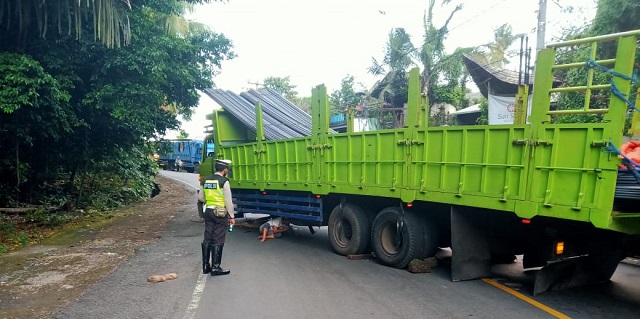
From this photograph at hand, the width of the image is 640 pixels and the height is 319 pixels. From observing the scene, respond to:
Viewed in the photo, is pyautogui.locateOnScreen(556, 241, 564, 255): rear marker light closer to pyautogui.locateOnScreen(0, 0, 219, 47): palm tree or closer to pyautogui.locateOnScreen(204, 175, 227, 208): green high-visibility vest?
pyautogui.locateOnScreen(204, 175, 227, 208): green high-visibility vest

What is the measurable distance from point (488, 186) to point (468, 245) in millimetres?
964

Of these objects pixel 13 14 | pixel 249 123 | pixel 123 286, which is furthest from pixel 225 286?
pixel 13 14

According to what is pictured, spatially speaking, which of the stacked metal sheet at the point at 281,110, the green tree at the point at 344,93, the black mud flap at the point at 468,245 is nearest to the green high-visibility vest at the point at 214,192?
the black mud flap at the point at 468,245

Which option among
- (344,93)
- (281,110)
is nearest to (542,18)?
(281,110)

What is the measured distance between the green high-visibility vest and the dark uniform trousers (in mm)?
134

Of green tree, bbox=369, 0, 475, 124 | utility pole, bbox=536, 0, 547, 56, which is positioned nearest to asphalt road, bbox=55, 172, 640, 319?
utility pole, bbox=536, 0, 547, 56

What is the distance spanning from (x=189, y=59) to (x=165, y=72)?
1.20 m

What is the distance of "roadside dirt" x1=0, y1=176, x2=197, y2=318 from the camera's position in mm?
5828

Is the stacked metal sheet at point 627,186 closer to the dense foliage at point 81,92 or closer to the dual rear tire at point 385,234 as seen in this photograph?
the dual rear tire at point 385,234

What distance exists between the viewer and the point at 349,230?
8297 millimetres

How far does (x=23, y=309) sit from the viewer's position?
5.50 metres

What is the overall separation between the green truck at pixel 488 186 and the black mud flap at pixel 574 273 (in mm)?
17

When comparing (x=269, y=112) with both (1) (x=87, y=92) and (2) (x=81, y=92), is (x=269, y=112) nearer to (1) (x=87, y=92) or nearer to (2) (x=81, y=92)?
(1) (x=87, y=92)

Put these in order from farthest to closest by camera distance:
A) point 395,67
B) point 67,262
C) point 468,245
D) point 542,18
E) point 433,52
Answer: point 395,67 → point 433,52 → point 542,18 → point 67,262 → point 468,245
